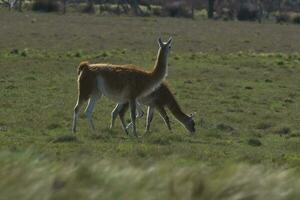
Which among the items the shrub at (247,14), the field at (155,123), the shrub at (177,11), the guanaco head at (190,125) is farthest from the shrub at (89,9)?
the guanaco head at (190,125)

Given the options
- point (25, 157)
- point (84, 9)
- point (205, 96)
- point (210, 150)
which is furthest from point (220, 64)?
point (84, 9)

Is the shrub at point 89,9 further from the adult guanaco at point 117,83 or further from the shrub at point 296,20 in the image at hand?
the adult guanaco at point 117,83

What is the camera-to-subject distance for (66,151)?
14.6 meters

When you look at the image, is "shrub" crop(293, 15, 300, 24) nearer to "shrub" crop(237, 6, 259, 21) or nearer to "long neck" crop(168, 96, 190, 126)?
"shrub" crop(237, 6, 259, 21)

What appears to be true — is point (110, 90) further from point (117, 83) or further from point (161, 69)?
point (161, 69)

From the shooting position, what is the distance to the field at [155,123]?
641 centimetres

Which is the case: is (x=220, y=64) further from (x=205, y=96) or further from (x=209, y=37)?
(x=209, y=37)

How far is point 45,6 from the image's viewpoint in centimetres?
9156

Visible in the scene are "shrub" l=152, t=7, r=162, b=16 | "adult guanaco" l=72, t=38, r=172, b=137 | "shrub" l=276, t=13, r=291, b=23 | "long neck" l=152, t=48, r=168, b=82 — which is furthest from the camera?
"shrub" l=152, t=7, r=162, b=16

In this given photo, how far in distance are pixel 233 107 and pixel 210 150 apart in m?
8.05

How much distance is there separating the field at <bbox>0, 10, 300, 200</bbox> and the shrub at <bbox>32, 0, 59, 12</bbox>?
28.2 m

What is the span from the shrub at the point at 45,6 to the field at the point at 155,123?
28191mm

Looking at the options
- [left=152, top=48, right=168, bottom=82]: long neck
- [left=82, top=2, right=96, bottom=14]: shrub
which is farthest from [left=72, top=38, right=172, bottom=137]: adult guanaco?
[left=82, top=2, right=96, bottom=14]: shrub

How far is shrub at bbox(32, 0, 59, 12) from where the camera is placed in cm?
9056
